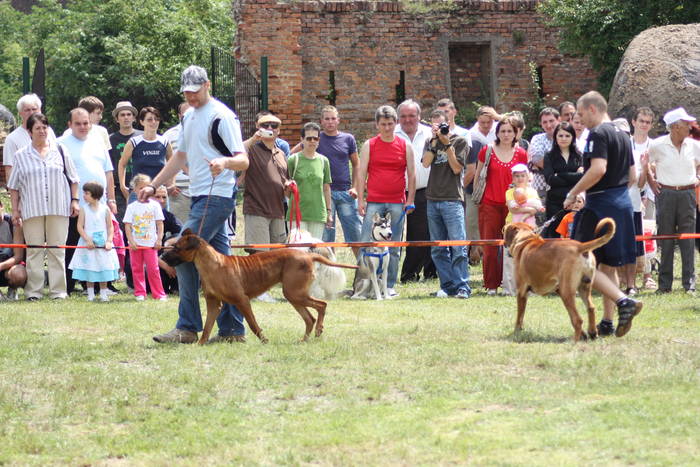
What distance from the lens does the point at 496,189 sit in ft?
39.6

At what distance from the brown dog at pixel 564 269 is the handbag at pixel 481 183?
338 cm

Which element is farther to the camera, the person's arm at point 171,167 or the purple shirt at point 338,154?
the purple shirt at point 338,154

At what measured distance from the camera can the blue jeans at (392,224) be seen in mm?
12008

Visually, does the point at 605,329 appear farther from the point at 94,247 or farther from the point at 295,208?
the point at 94,247

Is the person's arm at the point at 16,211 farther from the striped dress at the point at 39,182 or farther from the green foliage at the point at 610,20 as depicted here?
the green foliage at the point at 610,20

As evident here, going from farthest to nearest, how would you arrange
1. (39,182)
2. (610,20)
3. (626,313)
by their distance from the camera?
(610,20) → (39,182) → (626,313)

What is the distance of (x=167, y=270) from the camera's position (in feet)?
40.6

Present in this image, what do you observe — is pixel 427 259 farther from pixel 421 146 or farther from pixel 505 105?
pixel 505 105

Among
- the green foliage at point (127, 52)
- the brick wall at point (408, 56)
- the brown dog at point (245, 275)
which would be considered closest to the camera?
the brown dog at point (245, 275)

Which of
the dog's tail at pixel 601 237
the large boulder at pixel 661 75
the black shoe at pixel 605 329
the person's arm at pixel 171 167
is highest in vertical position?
the large boulder at pixel 661 75

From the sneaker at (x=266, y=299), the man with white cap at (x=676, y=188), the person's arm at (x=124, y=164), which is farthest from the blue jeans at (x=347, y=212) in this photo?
the man with white cap at (x=676, y=188)

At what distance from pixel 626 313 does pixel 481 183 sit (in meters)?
4.02

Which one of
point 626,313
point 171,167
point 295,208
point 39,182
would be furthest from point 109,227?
point 626,313

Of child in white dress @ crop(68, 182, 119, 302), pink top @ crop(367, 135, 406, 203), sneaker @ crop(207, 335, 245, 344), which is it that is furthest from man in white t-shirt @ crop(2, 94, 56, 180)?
sneaker @ crop(207, 335, 245, 344)
